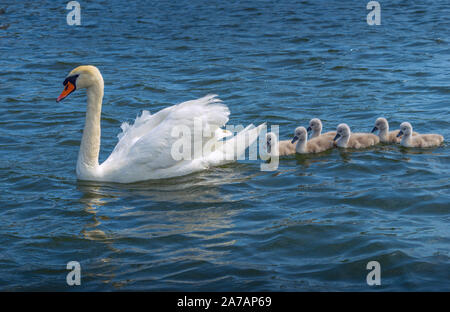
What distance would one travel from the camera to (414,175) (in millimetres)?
8805

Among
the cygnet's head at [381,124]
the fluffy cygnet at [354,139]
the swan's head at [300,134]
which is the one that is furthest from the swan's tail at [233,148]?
the cygnet's head at [381,124]

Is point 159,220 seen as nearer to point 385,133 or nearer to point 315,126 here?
point 315,126

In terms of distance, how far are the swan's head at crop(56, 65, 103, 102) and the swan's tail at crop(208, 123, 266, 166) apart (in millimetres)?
1806

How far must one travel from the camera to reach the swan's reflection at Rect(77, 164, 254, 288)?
6777 mm

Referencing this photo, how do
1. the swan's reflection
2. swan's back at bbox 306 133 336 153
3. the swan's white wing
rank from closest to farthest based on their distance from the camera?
the swan's reflection < the swan's white wing < swan's back at bbox 306 133 336 153

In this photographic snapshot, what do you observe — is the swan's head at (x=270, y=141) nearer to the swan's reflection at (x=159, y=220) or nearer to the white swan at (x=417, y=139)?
the swan's reflection at (x=159, y=220)

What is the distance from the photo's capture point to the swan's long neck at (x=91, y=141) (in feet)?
29.8

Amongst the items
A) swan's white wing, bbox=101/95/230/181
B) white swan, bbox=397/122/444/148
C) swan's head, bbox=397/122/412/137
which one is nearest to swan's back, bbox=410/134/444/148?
white swan, bbox=397/122/444/148

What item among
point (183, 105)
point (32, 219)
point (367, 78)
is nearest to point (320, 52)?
point (367, 78)

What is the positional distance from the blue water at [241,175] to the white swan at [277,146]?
0.17 m

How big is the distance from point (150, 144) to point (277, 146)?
1897 millimetres

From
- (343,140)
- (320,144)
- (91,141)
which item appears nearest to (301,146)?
(320,144)

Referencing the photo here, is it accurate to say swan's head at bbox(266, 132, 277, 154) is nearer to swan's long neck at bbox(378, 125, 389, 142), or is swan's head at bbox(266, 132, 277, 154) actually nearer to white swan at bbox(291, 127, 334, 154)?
white swan at bbox(291, 127, 334, 154)

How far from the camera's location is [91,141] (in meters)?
9.21
